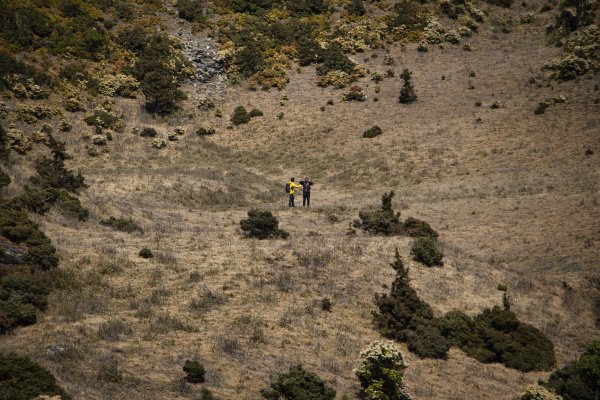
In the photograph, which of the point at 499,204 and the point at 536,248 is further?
the point at 499,204

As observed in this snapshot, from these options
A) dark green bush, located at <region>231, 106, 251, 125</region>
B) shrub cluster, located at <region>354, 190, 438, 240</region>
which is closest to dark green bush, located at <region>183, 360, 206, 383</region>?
shrub cluster, located at <region>354, 190, 438, 240</region>

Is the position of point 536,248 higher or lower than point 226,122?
lower

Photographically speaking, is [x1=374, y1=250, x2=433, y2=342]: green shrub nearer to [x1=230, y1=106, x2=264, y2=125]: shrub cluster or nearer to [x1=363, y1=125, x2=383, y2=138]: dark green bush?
[x1=363, y1=125, x2=383, y2=138]: dark green bush

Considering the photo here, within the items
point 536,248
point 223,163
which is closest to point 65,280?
point 536,248

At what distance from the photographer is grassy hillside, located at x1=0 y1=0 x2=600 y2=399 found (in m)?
17.0

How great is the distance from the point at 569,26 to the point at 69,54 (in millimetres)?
49497

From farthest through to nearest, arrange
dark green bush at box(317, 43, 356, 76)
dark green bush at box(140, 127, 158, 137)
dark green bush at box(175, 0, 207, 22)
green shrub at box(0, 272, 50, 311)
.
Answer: dark green bush at box(175, 0, 207, 22) < dark green bush at box(317, 43, 356, 76) < dark green bush at box(140, 127, 158, 137) < green shrub at box(0, 272, 50, 311)

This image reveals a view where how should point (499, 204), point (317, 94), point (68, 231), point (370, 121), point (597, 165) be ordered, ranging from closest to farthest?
point (68, 231), point (499, 204), point (597, 165), point (370, 121), point (317, 94)

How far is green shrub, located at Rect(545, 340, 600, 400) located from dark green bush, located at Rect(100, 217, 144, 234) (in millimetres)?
18133

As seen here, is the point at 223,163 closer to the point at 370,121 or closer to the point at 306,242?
the point at 370,121

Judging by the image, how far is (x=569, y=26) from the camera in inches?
2398

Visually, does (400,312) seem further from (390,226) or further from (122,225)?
(122,225)

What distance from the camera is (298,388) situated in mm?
14086

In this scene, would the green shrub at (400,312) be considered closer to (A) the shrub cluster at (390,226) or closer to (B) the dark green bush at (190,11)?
(A) the shrub cluster at (390,226)
